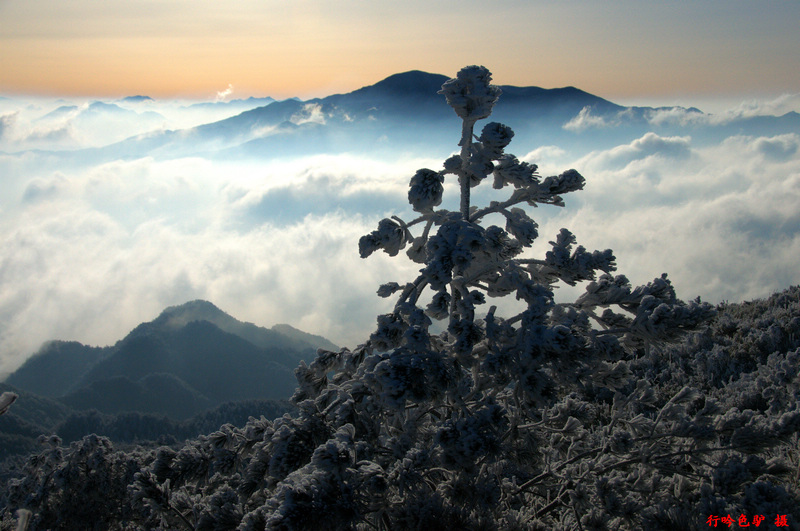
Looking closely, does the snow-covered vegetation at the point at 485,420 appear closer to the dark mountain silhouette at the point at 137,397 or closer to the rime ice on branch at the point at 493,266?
the rime ice on branch at the point at 493,266

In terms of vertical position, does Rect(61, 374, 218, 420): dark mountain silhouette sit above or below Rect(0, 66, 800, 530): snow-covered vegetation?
below

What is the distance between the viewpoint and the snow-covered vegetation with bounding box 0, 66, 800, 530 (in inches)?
187

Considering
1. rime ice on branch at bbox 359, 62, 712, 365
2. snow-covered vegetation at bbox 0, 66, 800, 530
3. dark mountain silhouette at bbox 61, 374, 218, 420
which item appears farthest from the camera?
dark mountain silhouette at bbox 61, 374, 218, 420

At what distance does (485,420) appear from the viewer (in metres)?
4.98

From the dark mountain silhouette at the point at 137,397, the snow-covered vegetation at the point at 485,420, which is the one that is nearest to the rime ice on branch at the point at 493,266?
the snow-covered vegetation at the point at 485,420

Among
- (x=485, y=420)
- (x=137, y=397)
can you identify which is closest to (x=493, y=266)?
(x=485, y=420)

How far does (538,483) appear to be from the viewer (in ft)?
20.6

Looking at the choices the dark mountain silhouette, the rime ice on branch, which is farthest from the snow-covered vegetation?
the dark mountain silhouette

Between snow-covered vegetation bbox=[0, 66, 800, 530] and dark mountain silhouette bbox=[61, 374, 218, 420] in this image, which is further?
dark mountain silhouette bbox=[61, 374, 218, 420]

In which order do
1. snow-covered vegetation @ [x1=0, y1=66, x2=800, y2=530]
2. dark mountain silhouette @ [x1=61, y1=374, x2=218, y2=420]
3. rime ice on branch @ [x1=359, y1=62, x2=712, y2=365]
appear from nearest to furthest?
snow-covered vegetation @ [x1=0, y1=66, x2=800, y2=530]
rime ice on branch @ [x1=359, y1=62, x2=712, y2=365]
dark mountain silhouette @ [x1=61, y1=374, x2=218, y2=420]

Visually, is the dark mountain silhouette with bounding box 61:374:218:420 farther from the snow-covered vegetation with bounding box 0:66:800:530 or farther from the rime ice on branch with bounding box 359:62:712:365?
the rime ice on branch with bounding box 359:62:712:365

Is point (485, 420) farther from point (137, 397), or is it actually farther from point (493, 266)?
point (137, 397)

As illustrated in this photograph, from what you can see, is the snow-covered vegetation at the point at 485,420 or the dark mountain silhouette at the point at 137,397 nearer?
the snow-covered vegetation at the point at 485,420

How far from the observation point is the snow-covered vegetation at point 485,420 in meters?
4.74
